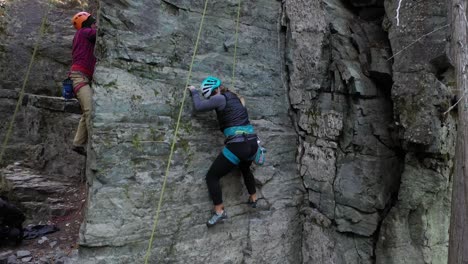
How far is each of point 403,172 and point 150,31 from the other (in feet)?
16.5

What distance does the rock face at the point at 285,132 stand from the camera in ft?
17.5

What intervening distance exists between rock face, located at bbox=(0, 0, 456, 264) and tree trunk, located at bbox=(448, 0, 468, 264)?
4.06 feet

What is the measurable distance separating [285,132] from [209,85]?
216 cm

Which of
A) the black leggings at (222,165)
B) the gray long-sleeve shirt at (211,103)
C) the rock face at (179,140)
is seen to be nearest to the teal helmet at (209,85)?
the gray long-sleeve shirt at (211,103)

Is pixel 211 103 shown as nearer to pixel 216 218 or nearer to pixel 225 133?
pixel 225 133

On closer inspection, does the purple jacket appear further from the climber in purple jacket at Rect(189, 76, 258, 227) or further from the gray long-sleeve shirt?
the gray long-sleeve shirt

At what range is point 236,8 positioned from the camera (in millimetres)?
6711

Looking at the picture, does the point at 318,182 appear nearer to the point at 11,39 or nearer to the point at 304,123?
the point at 304,123

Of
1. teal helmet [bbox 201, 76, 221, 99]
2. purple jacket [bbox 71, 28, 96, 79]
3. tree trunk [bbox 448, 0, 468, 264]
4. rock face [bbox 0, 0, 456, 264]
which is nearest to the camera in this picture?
tree trunk [bbox 448, 0, 468, 264]

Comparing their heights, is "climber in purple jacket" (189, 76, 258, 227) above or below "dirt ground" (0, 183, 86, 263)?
above

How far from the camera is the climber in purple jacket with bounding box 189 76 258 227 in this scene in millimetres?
5637

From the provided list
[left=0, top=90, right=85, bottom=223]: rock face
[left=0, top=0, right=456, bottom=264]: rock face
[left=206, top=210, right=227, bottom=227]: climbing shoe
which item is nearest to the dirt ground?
[left=0, top=90, right=85, bottom=223]: rock face

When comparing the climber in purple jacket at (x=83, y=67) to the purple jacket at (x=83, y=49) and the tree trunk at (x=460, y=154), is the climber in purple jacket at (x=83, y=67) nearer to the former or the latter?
the purple jacket at (x=83, y=49)

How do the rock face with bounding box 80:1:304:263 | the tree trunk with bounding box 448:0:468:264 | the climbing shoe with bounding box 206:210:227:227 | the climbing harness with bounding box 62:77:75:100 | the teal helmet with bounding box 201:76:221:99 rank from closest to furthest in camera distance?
the tree trunk with bounding box 448:0:468:264
the rock face with bounding box 80:1:304:263
the teal helmet with bounding box 201:76:221:99
the climbing shoe with bounding box 206:210:227:227
the climbing harness with bounding box 62:77:75:100
